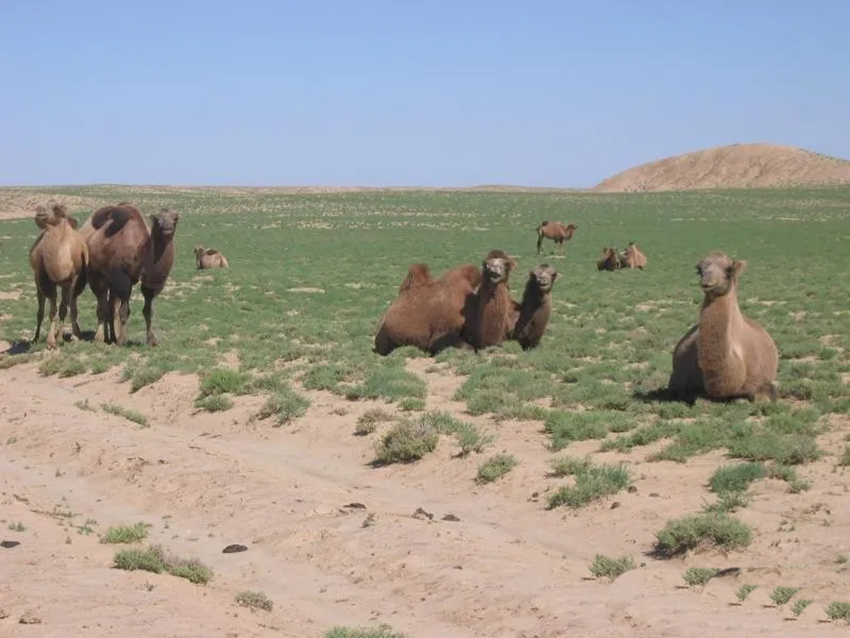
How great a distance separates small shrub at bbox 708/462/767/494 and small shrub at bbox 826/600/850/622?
8.33ft

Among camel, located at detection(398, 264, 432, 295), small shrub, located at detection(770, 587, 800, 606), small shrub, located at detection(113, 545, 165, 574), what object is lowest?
small shrub, located at detection(113, 545, 165, 574)

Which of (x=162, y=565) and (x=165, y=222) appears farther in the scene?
(x=165, y=222)

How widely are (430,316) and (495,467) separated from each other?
6.71 metres

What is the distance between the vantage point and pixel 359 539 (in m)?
8.30

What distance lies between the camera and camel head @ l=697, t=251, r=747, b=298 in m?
11.4

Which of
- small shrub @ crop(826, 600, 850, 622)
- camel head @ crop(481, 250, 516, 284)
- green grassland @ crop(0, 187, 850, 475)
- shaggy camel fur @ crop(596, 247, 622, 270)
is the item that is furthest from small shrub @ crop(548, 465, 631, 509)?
shaggy camel fur @ crop(596, 247, 622, 270)

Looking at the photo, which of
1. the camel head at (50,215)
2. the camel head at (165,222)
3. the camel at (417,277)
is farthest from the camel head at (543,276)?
the camel head at (50,215)

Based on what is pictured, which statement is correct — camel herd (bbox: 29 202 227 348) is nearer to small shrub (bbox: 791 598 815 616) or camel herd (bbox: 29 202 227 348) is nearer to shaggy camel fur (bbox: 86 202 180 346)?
shaggy camel fur (bbox: 86 202 180 346)

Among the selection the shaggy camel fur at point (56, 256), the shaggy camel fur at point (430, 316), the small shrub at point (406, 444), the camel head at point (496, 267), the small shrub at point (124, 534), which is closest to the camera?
the small shrub at point (124, 534)

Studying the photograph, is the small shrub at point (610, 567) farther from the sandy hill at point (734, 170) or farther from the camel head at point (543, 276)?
the sandy hill at point (734, 170)

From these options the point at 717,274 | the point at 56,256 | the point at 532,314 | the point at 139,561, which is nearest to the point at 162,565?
the point at 139,561

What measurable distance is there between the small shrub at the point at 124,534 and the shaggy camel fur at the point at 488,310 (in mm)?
8190

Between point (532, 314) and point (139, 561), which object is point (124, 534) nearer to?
point (139, 561)

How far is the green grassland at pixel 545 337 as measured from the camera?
1147cm
